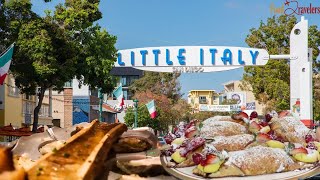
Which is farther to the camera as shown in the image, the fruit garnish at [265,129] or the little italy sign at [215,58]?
the little italy sign at [215,58]

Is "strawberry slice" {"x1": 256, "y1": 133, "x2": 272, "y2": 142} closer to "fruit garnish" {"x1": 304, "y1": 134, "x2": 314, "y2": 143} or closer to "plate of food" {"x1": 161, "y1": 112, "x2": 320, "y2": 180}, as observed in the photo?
"plate of food" {"x1": 161, "y1": 112, "x2": 320, "y2": 180}

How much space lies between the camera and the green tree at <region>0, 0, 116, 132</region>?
32438mm

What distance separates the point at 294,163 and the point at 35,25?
1192 inches

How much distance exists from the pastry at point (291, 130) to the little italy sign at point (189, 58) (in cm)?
3228

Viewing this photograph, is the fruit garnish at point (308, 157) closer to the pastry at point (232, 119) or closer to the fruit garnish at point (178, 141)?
the pastry at point (232, 119)

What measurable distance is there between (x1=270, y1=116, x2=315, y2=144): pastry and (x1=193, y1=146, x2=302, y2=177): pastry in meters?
0.31

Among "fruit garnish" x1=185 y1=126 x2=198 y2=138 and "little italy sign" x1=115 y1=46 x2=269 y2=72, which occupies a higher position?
"little italy sign" x1=115 y1=46 x2=269 y2=72

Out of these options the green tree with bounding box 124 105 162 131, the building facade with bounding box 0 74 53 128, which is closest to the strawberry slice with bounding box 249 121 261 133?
the building facade with bounding box 0 74 53 128

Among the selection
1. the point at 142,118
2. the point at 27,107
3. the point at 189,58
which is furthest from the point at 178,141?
the point at 142,118

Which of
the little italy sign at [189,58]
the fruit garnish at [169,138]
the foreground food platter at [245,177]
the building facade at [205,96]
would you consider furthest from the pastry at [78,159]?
the building facade at [205,96]

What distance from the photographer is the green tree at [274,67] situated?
49.2 meters

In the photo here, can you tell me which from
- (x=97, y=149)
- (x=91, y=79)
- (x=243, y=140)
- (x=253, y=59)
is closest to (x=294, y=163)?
(x=243, y=140)

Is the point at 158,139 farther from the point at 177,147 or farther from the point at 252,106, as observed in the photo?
the point at 252,106

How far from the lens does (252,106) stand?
57531 mm
